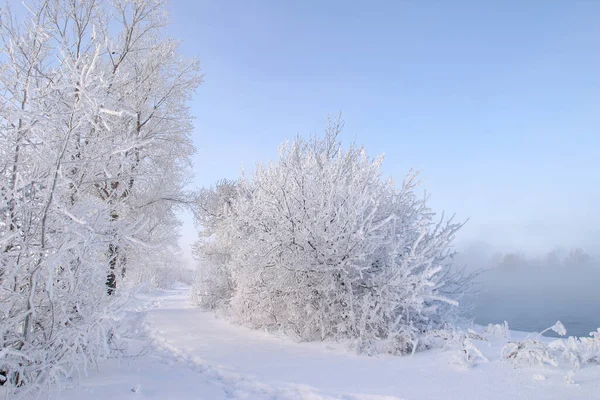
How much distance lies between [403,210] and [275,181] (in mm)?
2757

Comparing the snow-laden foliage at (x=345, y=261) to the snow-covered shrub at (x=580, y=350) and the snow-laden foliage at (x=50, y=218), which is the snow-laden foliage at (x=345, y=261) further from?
the snow-laden foliage at (x=50, y=218)

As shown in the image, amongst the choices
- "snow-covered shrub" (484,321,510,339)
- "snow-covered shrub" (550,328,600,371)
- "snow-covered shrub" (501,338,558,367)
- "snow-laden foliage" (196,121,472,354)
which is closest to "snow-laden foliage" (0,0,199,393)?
"snow-laden foliage" (196,121,472,354)

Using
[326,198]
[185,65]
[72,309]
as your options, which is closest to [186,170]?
[185,65]

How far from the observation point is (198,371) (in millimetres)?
5234

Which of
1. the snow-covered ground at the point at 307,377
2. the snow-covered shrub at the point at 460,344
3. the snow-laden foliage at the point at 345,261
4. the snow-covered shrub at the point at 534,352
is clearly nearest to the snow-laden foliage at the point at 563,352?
the snow-covered shrub at the point at 534,352

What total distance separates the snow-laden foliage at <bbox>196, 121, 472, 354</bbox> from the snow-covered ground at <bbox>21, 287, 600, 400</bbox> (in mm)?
Result: 569

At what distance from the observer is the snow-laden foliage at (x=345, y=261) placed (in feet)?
19.8

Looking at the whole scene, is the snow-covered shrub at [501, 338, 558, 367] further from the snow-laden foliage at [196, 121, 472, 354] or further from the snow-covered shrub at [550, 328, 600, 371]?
the snow-laden foliage at [196, 121, 472, 354]

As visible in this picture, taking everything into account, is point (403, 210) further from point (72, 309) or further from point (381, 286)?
point (72, 309)

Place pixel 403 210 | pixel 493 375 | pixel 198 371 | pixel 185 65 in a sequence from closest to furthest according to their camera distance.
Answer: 1. pixel 493 375
2. pixel 198 371
3. pixel 403 210
4. pixel 185 65

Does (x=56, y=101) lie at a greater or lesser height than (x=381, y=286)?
greater

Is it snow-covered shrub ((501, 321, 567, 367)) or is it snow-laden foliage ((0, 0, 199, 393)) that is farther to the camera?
snow-covered shrub ((501, 321, 567, 367))

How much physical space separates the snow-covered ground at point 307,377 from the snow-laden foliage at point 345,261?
0.57 m

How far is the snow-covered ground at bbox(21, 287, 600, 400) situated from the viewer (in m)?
3.72
